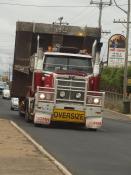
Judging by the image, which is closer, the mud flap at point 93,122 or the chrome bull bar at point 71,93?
the chrome bull bar at point 71,93

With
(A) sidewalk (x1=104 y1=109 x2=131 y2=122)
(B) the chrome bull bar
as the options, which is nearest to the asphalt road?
(B) the chrome bull bar

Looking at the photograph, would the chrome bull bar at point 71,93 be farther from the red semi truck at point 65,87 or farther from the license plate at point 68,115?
the license plate at point 68,115

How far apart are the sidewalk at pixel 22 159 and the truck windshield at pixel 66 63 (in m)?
7.52

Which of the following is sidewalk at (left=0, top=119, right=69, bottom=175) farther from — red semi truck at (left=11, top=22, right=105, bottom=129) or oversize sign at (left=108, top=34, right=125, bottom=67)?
oversize sign at (left=108, top=34, right=125, bottom=67)

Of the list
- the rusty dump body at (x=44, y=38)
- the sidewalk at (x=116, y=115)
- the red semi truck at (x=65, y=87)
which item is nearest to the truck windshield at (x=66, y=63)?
the red semi truck at (x=65, y=87)

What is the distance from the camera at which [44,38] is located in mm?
30391

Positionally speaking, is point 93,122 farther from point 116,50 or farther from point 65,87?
point 116,50

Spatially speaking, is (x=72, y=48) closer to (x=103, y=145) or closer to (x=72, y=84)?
(x=72, y=84)

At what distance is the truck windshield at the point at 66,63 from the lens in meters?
26.8

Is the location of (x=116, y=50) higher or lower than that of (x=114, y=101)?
higher

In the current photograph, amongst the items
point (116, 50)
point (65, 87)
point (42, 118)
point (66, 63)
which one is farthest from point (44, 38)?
point (116, 50)

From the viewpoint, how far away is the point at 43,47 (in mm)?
30109

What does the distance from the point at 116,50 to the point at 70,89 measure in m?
60.9

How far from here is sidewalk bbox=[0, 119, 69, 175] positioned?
41.8 ft
